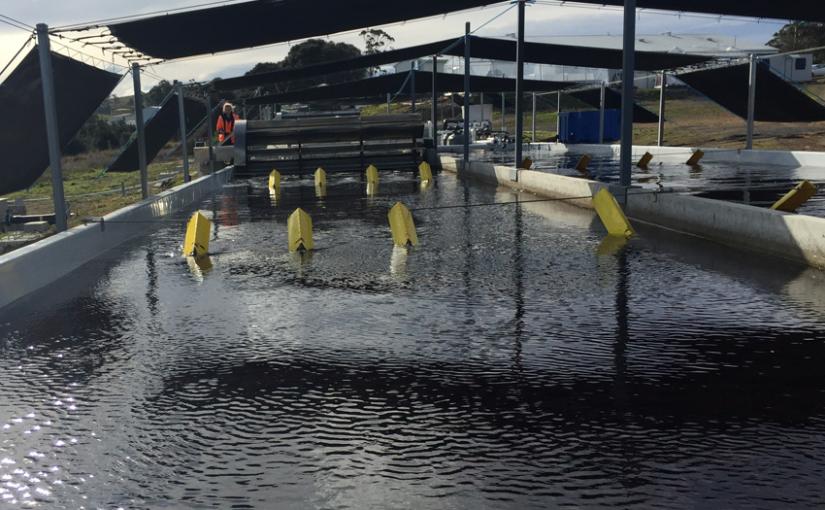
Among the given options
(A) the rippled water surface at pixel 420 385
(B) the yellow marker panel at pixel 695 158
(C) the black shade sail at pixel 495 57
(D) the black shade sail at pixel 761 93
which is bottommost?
(A) the rippled water surface at pixel 420 385

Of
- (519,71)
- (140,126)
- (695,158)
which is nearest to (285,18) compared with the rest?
(140,126)

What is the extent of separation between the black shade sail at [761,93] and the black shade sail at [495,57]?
157 cm

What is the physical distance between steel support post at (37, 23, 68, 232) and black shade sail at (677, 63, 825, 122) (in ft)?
76.3

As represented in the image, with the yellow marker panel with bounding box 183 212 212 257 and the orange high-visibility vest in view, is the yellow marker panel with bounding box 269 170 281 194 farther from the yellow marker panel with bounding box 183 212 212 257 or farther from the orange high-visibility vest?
the yellow marker panel with bounding box 183 212 212 257

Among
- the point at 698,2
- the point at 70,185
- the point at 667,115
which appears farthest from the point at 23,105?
the point at 667,115

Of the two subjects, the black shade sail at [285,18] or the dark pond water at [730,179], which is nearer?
the black shade sail at [285,18]

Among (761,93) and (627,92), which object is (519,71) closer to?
(627,92)

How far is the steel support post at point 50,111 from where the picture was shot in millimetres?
8969

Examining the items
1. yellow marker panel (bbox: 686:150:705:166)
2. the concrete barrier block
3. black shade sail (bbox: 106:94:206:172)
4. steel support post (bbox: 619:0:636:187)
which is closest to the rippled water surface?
steel support post (bbox: 619:0:636:187)

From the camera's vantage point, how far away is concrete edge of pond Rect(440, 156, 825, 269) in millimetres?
9203

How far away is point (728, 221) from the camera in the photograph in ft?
36.2

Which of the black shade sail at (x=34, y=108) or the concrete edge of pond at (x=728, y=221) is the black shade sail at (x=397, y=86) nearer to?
the concrete edge of pond at (x=728, y=221)

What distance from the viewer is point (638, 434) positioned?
428cm

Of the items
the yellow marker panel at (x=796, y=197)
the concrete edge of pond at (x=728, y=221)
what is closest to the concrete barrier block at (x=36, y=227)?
the concrete edge of pond at (x=728, y=221)
